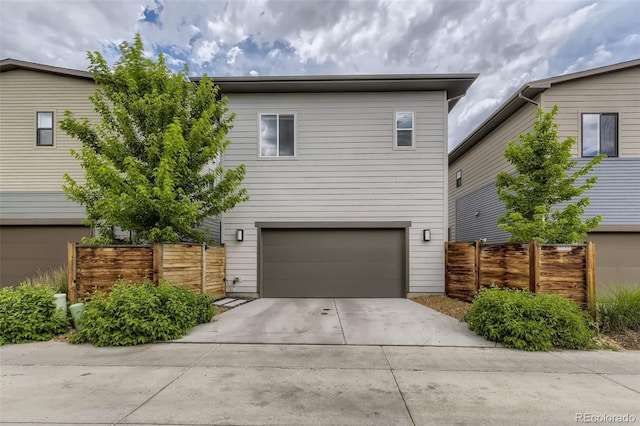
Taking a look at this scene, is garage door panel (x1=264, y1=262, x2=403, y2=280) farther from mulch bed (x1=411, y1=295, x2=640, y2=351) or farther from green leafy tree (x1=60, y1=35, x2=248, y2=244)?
green leafy tree (x1=60, y1=35, x2=248, y2=244)

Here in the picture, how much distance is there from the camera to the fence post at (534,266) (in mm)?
5910

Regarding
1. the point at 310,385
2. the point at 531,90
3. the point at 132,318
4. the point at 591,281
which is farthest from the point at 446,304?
the point at 132,318

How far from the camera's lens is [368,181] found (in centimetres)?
945

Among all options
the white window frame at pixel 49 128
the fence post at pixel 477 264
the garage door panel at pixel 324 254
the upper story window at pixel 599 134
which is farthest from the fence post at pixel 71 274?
the upper story window at pixel 599 134


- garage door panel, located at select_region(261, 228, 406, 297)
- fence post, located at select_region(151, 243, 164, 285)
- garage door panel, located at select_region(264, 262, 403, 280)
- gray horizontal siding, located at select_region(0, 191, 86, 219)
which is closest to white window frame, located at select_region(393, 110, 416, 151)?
garage door panel, located at select_region(261, 228, 406, 297)

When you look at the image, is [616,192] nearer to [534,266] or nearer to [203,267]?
[534,266]

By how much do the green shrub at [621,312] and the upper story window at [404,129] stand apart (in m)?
6.02

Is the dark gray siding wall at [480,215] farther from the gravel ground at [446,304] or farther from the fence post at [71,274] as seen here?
the fence post at [71,274]

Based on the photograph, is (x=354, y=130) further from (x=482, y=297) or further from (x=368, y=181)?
(x=482, y=297)

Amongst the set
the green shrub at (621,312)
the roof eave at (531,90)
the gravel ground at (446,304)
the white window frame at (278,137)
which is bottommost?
the gravel ground at (446,304)

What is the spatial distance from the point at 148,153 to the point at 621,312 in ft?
32.1

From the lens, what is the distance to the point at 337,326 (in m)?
6.12

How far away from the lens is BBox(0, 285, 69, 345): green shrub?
5125mm

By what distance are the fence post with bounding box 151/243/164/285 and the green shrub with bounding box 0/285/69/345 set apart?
162 cm
